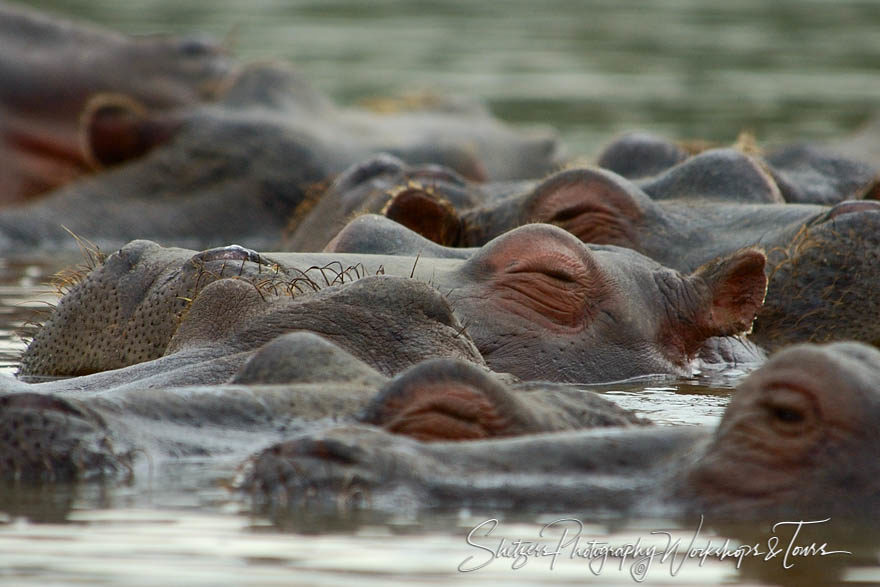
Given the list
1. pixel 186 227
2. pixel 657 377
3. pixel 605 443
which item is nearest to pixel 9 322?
pixel 657 377

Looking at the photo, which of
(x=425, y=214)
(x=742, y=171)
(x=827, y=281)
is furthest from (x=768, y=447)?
(x=742, y=171)

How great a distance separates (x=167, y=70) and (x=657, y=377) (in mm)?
7554

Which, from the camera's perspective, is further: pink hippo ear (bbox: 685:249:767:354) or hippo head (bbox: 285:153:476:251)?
hippo head (bbox: 285:153:476:251)

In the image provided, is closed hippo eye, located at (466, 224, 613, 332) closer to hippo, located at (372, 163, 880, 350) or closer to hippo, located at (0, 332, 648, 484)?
hippo, located at (372, 163, 880, 350)

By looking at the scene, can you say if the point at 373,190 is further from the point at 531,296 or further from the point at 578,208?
the point at 531,296

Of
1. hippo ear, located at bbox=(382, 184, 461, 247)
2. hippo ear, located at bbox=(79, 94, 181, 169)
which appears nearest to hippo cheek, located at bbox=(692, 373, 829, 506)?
hippo ear, located at bbox=(382, 184, 461, 247)

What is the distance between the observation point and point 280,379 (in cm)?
411

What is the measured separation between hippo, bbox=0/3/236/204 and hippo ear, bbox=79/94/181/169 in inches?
4.0

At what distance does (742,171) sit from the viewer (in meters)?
7.56

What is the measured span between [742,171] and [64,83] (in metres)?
6.28

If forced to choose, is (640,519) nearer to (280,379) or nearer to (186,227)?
(280,379)

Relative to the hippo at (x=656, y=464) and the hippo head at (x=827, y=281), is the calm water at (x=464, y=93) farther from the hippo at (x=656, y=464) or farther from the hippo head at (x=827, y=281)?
the hippo head at (x=827, y=281)

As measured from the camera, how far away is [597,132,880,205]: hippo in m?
7.52

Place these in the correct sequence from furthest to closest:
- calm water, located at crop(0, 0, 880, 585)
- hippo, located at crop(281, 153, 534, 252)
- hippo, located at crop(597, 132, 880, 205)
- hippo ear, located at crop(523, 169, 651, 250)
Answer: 1. hippo, located at crop(281, 153, 534, 252)
2. hippo, located at crop(597, 132, 880, 205)
3. hippo ear, located at crop(523, 169, 651, 250)
4. calm water, located at crop(0, 0, 880, 585)
